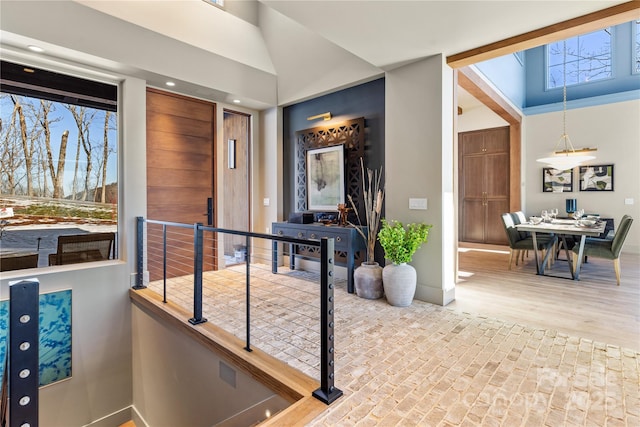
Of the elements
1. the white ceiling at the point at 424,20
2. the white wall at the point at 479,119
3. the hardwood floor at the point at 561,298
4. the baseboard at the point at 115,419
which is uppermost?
the white wall at the point at 479,119

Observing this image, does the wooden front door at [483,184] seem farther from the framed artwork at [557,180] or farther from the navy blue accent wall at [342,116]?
the navy blue accent wall at [342,116]

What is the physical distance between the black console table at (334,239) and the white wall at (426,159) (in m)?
0.56

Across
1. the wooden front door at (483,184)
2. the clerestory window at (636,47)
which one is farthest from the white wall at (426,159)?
the clerestory window at (636,47)

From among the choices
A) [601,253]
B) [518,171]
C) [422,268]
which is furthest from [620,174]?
[422,268]

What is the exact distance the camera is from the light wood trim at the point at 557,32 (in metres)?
2.60

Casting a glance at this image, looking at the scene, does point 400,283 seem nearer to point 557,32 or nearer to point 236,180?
point 557,32

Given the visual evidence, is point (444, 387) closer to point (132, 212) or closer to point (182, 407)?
point (182, 407)

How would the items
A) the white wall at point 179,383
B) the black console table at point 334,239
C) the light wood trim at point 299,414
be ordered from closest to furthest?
the light wood trim at point 299,414, the white wall at point 179,383, the black console table at point 334,239

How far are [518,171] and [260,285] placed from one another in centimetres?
600

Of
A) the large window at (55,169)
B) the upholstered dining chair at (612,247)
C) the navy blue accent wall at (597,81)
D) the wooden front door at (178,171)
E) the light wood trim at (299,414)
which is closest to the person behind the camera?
the light wood trim at (299,414)

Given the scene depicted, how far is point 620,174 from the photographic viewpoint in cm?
620

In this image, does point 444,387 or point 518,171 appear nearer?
point 444,387

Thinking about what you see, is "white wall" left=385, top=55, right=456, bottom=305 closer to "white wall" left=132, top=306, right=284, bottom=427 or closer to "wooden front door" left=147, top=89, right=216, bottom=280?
"white wall" left=132, top=306, right=284, bottom=427

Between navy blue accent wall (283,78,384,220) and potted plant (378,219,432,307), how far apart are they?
3.83ft
